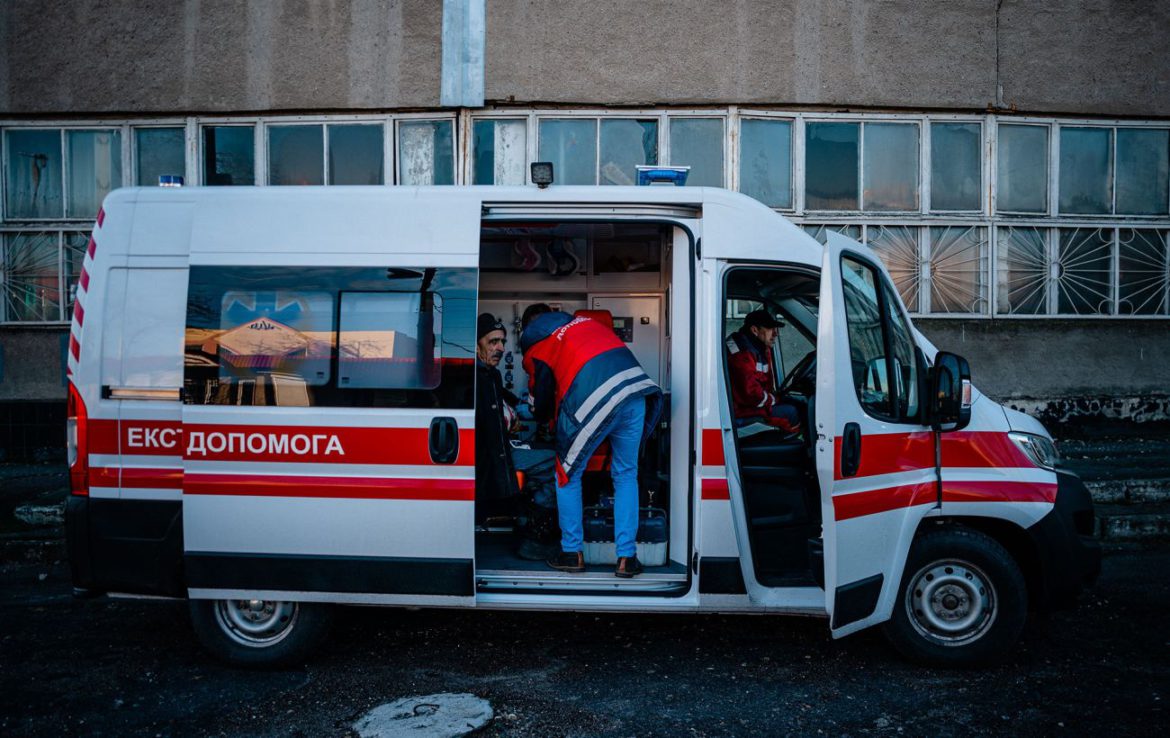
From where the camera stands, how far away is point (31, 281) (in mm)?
10102

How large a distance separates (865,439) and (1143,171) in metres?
8.16

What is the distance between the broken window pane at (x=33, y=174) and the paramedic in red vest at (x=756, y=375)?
873 cm

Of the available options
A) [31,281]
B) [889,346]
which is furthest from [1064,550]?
[31,281]

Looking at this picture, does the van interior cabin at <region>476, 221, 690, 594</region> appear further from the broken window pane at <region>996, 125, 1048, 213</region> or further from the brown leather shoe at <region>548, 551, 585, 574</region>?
the broken window pane at <region>996, 125, 1048, 213</region>

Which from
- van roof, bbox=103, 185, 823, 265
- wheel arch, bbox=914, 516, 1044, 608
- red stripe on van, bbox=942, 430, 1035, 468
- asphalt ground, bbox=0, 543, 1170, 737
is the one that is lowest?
asphalt ground, bbox=0, 543, 1170, 737

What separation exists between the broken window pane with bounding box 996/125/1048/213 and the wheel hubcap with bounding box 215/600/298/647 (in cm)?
886

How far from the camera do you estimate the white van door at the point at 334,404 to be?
14.4ft

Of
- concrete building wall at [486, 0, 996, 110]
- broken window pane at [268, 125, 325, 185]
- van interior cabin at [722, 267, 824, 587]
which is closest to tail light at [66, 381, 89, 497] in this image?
van interior cabin at [722, 267, 824, 587]

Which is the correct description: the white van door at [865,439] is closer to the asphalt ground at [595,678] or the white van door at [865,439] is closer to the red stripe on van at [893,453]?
the red stripe on van at [893,453]

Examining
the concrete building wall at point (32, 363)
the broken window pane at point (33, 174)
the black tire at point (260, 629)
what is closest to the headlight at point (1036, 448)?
the black tire at point (260, 629)

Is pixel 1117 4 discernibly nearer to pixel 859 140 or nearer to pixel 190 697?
pixel 859 140

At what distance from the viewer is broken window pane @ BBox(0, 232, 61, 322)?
10086 millimetres

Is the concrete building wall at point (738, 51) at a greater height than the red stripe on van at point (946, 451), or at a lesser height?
greater

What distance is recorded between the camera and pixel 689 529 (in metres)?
4.61
